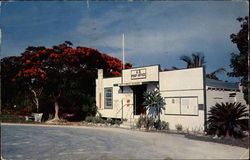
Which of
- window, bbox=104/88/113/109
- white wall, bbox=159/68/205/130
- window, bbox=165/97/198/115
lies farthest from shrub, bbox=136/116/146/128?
window, bbox=104/88/113/109

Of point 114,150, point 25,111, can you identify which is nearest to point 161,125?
point 114,150

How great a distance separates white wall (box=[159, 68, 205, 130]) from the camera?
13195 millimetres

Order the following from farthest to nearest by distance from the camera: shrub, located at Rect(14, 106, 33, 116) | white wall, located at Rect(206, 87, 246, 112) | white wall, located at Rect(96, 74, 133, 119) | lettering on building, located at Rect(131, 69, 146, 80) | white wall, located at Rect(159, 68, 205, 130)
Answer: shrub, located at Rect(14, 106, 33, 116) → white wall, located at Rect(96, 74, 133, 119) → lettering on building, located at Rect(131, 69, 146, 80) → white wall, located at Rect(206, 87, 246, 112) → white wall, located at Rect(159, 68, 205, 130)

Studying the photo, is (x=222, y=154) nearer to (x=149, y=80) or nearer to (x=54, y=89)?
(x=149, y=80)

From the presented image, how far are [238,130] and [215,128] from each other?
1040 mm

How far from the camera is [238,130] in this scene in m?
9.82

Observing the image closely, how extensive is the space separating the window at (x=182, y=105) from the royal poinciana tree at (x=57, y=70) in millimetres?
7722

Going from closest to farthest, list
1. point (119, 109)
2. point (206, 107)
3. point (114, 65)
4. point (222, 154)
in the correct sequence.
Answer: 1. point (222, 154)
2. point (206, 107)
3. point (119, 109)
4. point (114, 65)

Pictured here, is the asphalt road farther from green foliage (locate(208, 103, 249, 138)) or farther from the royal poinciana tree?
the royal poinciana tree

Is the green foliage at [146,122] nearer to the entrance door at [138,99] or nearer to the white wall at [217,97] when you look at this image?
the entrance door at [138,99]

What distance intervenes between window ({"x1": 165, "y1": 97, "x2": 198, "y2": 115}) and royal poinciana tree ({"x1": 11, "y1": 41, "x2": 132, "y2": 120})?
772 cm

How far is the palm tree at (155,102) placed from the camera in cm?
1490

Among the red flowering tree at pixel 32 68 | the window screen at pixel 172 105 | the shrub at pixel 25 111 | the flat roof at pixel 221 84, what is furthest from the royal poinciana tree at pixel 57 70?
the flat roof at pixel 221 84

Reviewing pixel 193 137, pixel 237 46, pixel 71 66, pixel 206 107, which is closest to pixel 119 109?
pixel 71 66
